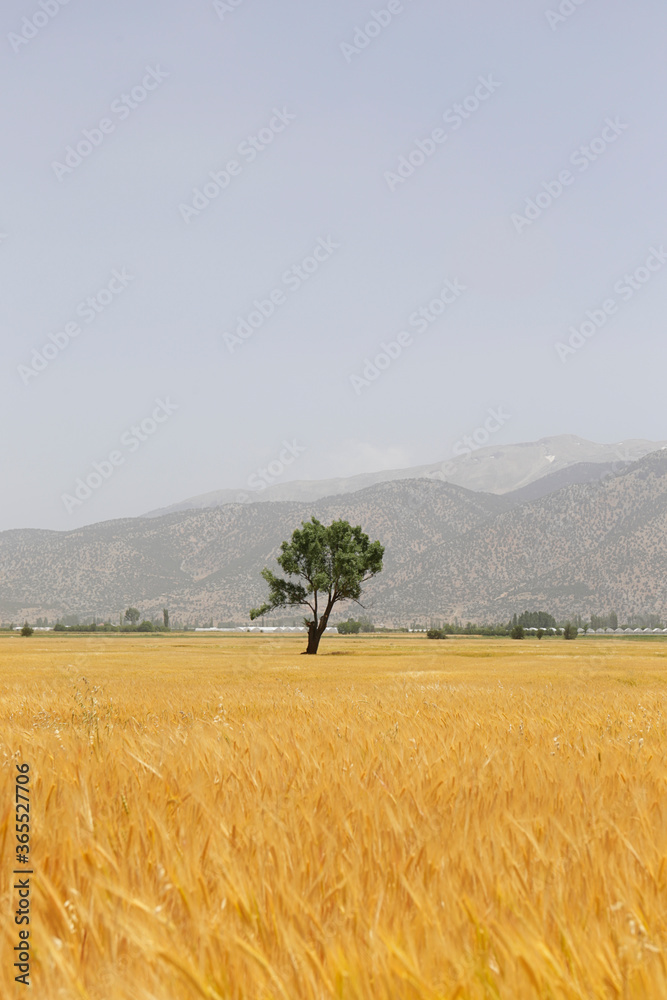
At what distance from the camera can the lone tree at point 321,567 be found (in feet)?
237

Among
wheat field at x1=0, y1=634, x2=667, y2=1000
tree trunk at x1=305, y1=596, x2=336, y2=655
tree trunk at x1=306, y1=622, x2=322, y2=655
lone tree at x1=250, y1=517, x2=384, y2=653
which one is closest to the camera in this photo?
wheat field at x1=0, y1=634, x2=667, y2=1000

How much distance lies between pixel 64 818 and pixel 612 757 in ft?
11.5

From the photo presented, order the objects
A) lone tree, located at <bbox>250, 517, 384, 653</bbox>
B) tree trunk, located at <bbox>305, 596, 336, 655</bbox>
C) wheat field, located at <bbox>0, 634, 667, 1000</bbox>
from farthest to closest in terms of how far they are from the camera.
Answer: tree trunk, located at <bbox>305, 596, 336, 655</bbox> → lone tree, located at <bbox>250, 517, 384, 653</bbox> → wheat field, located at <bbox>0, 634, 667, 1000</bbox>

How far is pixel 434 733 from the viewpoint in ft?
19.7

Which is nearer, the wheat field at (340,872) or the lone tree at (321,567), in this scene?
the wheat field at (340,872)

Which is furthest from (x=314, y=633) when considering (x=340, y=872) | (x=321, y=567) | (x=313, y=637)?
(x=340, y=872)

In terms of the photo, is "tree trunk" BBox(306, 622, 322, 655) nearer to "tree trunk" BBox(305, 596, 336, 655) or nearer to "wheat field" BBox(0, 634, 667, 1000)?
"tree trunk" BBox(305, 596, 336, 655)

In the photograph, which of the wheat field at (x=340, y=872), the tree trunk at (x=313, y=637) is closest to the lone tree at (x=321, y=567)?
the tree trunk at (x=313, y=637)

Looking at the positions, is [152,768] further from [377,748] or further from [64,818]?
[377,748]

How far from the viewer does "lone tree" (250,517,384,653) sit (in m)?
72.1

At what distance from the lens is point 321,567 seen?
7425cm

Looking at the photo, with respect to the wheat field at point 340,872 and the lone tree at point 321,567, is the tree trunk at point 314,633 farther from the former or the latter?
the wheat field at point 340,872

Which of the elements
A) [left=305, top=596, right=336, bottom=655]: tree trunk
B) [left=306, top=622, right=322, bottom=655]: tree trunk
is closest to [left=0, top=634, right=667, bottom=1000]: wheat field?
[left=305, top=596, right=336, bottom=655]: tree trunk

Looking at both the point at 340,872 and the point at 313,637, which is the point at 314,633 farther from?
the point at 340,872
